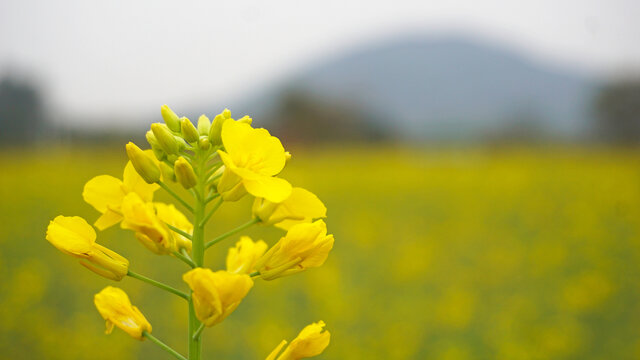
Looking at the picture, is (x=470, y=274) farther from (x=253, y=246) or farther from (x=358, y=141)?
(x=358, y=141)

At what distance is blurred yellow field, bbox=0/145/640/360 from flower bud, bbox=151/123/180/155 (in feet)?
9.60

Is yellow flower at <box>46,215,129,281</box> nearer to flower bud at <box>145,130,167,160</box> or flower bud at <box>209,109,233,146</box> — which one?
flower bud at <box>145,130,167,160</box>

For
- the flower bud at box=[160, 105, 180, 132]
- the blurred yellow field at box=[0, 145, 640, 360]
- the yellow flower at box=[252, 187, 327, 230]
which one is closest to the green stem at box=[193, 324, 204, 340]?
the yellow flower at box=[252, 187, 327, 230]

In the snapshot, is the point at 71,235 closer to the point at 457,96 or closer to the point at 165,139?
the point at 165,139

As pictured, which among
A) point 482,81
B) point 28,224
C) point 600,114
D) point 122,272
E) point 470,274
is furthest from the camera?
point 482,81

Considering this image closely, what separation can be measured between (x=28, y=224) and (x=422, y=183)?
1107 cm

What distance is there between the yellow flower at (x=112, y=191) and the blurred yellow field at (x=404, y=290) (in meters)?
2.87

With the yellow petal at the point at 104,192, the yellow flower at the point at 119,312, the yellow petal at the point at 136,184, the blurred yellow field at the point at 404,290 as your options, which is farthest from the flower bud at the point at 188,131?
the blurred yellow field at the point at 404,290

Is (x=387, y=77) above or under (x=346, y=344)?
under

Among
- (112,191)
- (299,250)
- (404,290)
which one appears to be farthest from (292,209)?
(404,290)

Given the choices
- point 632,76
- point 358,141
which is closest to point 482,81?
point 358,141

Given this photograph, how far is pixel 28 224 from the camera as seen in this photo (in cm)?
805

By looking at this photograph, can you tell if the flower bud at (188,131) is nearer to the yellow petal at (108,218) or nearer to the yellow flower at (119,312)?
the yellow petal at (108,218)

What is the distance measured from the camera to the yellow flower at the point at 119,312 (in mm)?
Answer: 1229
